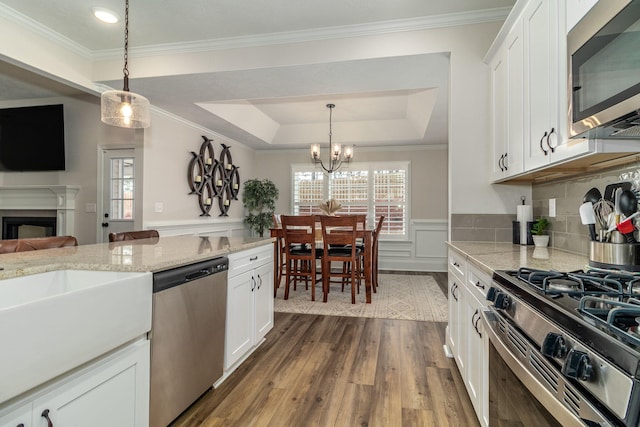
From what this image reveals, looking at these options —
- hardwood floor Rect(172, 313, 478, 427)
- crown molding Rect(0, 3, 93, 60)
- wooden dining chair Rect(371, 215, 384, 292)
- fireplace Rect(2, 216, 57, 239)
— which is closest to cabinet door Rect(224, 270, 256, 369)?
hardwood floor Rect(172, 313, 478, 427)

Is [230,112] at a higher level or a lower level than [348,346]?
higher

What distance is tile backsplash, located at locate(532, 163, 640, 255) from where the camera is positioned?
1.73 metres

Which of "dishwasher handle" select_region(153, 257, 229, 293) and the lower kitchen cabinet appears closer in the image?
the lower kitchen cabinet

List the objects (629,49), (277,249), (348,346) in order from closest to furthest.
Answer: (629,49) → (348,346) → (277,249)

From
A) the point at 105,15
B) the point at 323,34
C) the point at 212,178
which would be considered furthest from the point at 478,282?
the point at 212,178

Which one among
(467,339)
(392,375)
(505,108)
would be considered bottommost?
(392,375)

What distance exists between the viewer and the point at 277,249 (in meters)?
4.70

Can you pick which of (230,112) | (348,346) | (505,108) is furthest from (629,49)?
(230,112)

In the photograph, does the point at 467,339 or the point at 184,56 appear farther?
the point at 184,56

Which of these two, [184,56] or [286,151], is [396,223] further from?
[184,56]

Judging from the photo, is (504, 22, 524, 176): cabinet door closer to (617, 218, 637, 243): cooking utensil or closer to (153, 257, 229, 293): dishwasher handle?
(617, 218, 637, 243): cooking utensil

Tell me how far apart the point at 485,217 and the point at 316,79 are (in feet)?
6.71

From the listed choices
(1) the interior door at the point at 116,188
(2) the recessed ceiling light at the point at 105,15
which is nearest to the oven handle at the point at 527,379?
(2) the recessed ceiling light at the point at 105,15

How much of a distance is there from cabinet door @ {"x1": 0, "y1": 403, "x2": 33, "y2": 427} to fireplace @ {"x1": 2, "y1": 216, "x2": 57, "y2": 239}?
16.1 feet
